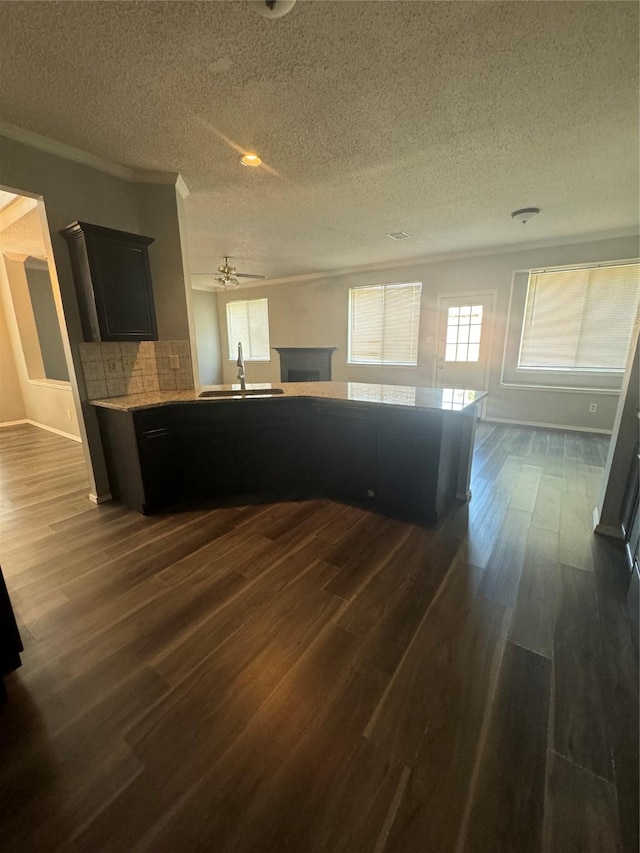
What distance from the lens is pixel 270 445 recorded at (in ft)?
9.98

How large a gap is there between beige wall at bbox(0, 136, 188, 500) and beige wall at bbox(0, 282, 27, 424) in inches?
175

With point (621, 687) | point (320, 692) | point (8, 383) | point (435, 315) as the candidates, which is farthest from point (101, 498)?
point (435, 315)

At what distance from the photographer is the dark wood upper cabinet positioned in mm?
2483

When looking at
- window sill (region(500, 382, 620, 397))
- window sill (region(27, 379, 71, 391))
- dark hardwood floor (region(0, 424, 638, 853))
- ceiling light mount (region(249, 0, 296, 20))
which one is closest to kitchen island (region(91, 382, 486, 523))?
dark hardwood floor (region(0, 424, 638, 853))

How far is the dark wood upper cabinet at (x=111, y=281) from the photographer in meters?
2.48

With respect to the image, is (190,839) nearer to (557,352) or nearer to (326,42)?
(326,42)

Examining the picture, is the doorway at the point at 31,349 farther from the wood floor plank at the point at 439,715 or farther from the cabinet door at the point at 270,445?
the wood floor plank at the point at 439,715

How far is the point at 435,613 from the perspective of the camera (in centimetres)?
175

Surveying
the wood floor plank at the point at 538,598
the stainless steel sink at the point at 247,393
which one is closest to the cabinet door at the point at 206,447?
the stainless steel sink at the point at 247,393

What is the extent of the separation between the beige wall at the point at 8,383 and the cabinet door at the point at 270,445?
18.0 feet

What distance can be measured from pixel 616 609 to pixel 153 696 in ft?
7.46

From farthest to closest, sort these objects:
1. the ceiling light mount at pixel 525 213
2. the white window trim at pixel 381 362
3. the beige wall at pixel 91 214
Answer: the white window trim at pixel 381 362 → the ceiling light mount at pixel 525 213 → the beige wall at pixel 91 214

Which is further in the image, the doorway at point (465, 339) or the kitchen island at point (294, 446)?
the doorway at point (465, 339)

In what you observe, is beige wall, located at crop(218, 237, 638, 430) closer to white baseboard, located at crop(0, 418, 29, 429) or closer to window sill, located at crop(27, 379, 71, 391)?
window sill, located at crop(27, 379, 71, 391)
